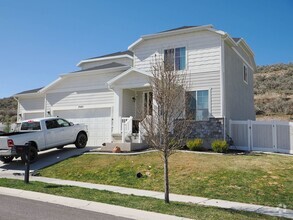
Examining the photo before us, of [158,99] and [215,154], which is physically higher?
[158,99]

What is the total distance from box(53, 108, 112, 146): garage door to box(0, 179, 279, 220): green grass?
9342mm

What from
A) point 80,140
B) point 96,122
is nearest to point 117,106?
point 96,122

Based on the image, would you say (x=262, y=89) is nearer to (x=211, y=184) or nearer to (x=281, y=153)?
(x=281, y=153)

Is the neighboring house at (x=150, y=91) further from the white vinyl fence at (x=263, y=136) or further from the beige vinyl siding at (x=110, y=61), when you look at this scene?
the white vinyl fence at (x=263, y=136)

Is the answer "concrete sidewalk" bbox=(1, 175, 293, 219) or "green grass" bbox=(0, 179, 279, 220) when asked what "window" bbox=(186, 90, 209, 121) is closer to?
"concrete sidewalk" bbox=(1, 175, 293, 219)

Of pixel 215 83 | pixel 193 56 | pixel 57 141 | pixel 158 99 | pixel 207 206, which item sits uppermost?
pixel 193 56

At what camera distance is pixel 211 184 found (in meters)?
10.4

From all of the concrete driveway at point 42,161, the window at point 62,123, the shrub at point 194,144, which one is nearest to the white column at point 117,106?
the concrete driveway at point 42,161

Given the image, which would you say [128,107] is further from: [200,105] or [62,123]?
[200,105]

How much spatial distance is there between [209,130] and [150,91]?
4.98 metres

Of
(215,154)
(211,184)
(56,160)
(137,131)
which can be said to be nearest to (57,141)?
(56,160)

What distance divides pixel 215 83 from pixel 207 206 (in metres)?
10.2

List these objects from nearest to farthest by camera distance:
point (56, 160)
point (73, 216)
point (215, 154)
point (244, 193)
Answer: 1. point (73, 216)
2. point (244, 193)
3. point (215, 154)
4. point (56, 160)

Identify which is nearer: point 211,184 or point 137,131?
point 211,184
